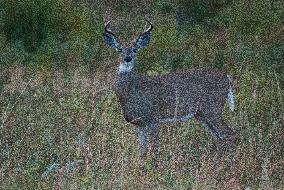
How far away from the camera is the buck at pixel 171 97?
21.0 feet

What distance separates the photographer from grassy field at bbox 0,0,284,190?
5414mm

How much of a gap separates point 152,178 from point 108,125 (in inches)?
50.2

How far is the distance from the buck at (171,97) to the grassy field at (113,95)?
0.14 meters

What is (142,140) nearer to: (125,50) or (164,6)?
(125,50)

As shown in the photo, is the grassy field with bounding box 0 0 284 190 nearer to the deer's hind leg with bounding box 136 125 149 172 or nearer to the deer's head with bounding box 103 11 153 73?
the deer's hind leg with bounding box 136 125 149 172

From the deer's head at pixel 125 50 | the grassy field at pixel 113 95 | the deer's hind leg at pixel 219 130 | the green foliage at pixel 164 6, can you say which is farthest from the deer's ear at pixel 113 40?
the green foliage at pixel 164 6

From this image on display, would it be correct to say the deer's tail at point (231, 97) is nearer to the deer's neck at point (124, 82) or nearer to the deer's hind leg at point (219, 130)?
the deer's hind leg at point (219, 130)

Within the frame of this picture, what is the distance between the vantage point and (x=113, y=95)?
299 inches

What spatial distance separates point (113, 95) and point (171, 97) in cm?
127

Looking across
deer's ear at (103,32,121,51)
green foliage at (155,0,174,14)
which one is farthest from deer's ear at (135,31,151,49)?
green foliage at (155,0,174,14)

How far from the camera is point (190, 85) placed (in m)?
6.42

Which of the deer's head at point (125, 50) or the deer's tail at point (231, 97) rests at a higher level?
the deer's head at point (125, 50)

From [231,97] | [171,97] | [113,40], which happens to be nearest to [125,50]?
[113,40]

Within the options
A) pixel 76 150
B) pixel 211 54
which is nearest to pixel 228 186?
pixel 76 150
